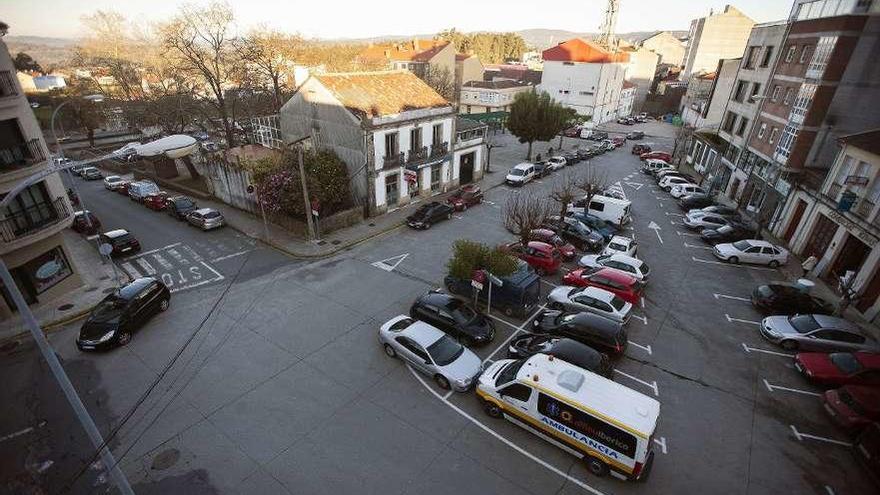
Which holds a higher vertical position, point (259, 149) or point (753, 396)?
point (259, 149)

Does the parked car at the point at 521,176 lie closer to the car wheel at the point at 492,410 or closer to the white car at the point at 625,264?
the white car at the point at 625,264

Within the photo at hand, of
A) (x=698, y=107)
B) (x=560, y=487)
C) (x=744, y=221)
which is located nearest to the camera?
(x=560, y=487)

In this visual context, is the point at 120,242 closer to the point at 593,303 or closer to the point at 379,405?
the point at 379,405

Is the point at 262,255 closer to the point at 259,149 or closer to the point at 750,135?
the point at 259,149

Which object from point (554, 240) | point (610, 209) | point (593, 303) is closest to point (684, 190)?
point (610, 209)

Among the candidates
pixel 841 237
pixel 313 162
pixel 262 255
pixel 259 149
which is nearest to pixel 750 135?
pixel 841 237

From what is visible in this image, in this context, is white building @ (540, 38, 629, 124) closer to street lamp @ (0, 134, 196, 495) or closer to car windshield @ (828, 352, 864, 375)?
car windshield @ (828, 352, 864, 375)
